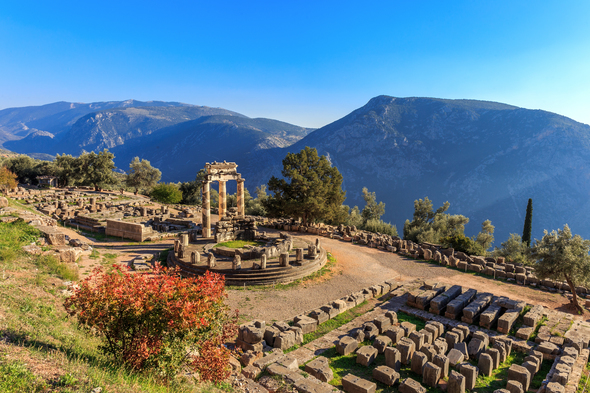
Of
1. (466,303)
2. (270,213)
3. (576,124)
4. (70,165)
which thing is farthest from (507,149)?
(70,165)

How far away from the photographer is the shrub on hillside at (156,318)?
6.52m

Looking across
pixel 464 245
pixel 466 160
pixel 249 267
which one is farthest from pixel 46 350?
pixel 466 160

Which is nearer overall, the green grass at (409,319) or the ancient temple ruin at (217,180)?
the green grass at (409,319)

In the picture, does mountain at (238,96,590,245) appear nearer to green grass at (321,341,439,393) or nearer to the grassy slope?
green grass at (321,341,439,393)

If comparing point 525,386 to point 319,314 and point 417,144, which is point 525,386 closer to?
point 319,314

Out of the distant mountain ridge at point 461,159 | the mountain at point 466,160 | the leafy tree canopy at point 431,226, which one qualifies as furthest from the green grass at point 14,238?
the mountain at point 466,160

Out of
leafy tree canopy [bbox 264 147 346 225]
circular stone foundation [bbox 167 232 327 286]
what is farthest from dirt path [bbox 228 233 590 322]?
leafy tree canopy [bbox 264 147 346 225]

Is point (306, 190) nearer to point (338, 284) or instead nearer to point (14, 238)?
point (338, 284)

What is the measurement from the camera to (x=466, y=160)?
135 m

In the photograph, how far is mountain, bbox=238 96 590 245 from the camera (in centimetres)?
11338

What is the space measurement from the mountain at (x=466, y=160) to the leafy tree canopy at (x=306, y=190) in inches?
3435

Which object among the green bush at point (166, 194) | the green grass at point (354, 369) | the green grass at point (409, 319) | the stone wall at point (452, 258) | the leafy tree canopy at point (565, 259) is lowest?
the green grass at point (409, 319)

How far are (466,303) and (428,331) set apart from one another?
485 cm

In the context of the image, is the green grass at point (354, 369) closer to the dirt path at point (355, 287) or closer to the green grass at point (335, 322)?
the green grass at point (335, 322)
